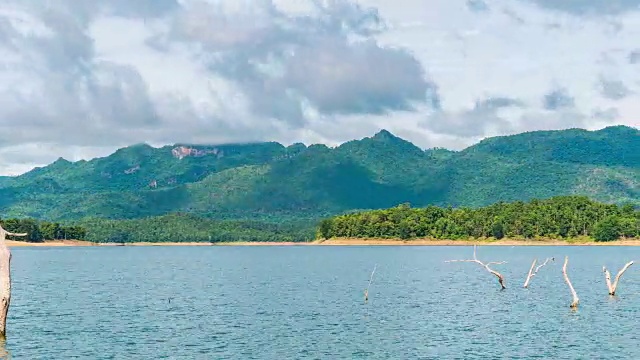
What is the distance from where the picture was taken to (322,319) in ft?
273

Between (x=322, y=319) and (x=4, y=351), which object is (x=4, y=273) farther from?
(x=322, y=319)

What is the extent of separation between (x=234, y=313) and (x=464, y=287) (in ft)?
147

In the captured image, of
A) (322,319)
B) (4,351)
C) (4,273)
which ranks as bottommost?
(4,351)

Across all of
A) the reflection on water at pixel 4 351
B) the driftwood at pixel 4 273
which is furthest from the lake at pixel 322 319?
the driftwood at pixel 4 273

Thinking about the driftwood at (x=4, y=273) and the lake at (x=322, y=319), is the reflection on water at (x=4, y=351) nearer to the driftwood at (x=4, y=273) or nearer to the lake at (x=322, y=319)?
the lake at (x=322, y=319)

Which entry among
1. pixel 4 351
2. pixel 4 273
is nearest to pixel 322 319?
pixel 4 351

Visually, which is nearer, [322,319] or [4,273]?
[4,273]

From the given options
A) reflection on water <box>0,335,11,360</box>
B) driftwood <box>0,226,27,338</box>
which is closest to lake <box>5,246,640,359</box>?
reflection on water <box>0,335,11,360</box>

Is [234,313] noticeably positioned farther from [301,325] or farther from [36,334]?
[36,334]

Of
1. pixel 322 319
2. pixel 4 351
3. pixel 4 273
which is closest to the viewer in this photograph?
pixel 4 351

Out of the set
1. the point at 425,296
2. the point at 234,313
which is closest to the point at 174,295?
the point at 234,313

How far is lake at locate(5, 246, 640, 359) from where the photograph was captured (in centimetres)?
6391

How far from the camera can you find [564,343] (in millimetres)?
66750

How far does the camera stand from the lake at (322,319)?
210 feet
